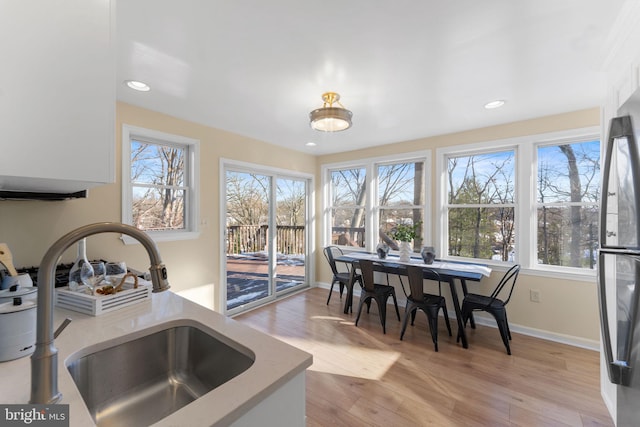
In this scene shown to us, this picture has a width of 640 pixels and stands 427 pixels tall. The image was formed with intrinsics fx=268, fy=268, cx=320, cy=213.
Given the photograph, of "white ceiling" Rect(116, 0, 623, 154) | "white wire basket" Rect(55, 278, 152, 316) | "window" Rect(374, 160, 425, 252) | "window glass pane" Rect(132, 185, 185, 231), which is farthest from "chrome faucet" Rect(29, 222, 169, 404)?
"window" Rect(374, 160, 425, 252)

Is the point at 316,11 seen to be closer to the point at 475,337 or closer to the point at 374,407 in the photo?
the point at 374,407

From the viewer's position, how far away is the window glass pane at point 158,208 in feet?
9.07

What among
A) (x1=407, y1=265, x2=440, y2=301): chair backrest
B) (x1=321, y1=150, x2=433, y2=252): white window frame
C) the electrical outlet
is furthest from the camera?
(x1=321, y1=150, x2=433, y2=252): white window frame

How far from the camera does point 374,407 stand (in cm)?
192

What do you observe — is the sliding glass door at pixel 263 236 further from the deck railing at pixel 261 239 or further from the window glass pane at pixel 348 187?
the window glass pane at pixel 348 187

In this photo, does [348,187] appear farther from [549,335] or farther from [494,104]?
[549,335]

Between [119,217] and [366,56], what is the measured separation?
8.41 feet

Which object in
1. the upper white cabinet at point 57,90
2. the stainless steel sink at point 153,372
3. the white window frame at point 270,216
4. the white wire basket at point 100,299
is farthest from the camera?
the white window frame at point 270,216

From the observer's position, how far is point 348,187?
4645mm

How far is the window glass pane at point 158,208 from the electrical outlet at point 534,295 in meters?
4.04

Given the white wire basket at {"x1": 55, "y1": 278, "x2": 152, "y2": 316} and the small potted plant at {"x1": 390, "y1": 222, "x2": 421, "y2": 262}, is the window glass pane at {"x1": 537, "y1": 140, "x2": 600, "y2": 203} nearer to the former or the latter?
the small potted plant at {"x1": 390, "y1": 222, "x2": 421, "y2": 262}

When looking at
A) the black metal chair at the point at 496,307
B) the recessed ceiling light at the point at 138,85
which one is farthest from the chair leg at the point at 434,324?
the recessed ceiling light at the point at 138,85

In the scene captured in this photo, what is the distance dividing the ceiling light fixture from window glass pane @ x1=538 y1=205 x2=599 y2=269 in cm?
253

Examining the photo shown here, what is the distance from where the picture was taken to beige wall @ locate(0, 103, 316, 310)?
206 cm
